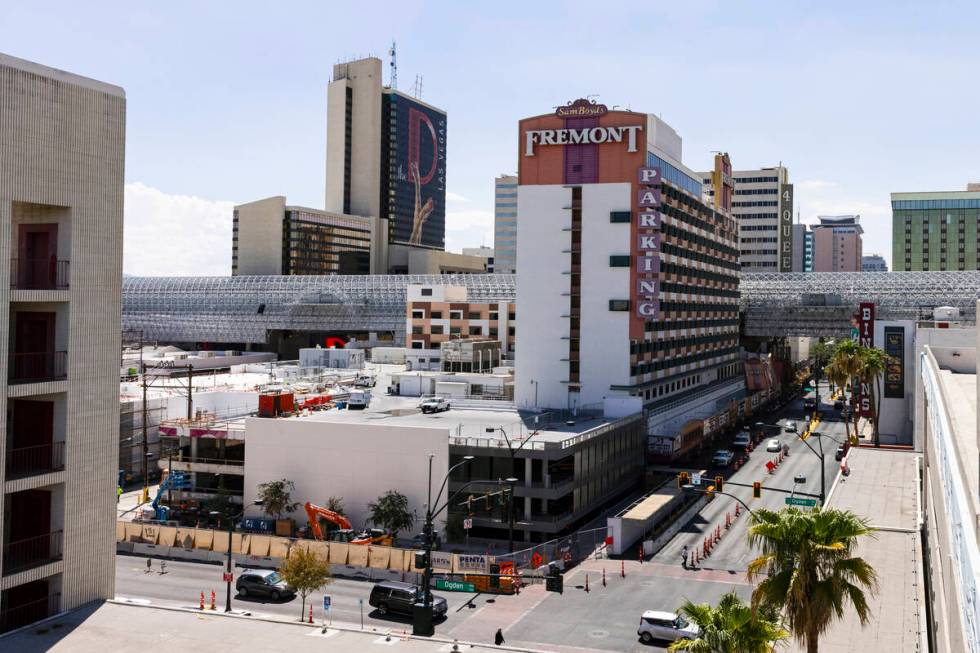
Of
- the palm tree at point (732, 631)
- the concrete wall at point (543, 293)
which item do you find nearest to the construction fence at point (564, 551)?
the concrete wall at point (543, 293)

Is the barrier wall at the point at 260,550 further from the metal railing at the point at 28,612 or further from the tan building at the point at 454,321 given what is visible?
the tan building at the point at 454,321

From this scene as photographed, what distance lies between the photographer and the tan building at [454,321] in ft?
486

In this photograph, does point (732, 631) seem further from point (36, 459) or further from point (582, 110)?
point (582, 110)

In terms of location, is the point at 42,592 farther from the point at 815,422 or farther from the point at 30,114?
the point at 815,422

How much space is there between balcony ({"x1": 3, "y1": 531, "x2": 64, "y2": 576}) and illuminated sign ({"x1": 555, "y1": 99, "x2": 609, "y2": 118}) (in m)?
80.4

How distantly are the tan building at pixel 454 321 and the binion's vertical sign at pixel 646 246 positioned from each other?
51.3 metres

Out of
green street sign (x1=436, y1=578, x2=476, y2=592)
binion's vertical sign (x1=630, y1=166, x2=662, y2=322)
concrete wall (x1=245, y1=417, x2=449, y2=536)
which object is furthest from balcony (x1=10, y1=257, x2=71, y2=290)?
binion's vertical sign (x1=630, y1=166, x2=662, y2=322)

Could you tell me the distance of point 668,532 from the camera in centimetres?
7106

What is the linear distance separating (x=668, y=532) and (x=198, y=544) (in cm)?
3617

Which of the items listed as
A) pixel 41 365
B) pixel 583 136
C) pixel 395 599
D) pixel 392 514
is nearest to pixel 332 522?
pixel 392 514

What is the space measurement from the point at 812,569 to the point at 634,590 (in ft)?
103

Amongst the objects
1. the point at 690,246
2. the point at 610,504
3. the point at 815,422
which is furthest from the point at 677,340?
the point at 610,504

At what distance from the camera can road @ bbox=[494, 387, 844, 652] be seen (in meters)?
47.8

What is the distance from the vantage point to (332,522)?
68.1m
